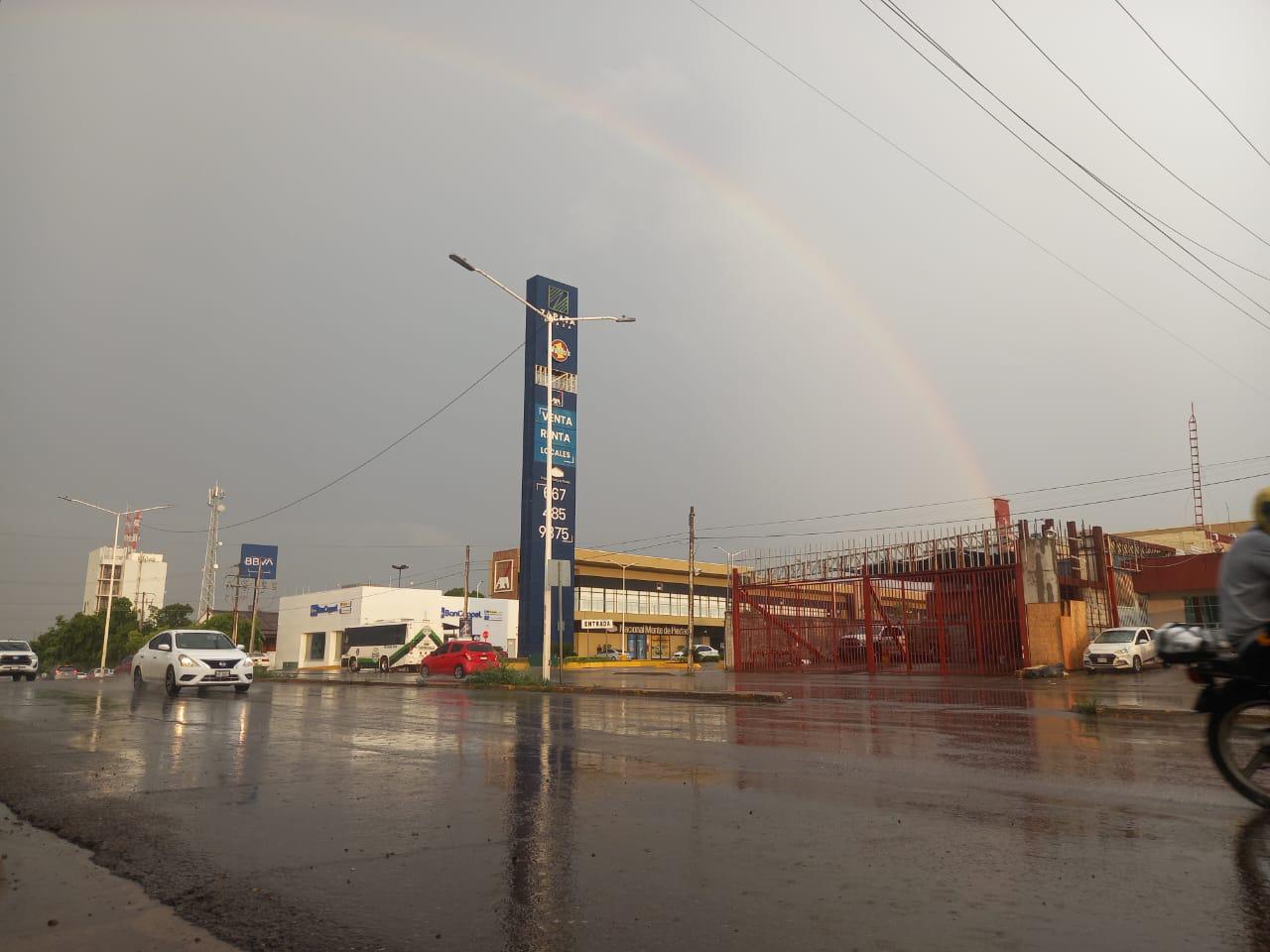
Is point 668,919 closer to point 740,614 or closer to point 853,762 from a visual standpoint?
point 853,762

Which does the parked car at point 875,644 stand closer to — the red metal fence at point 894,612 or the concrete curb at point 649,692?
the red metal fence at point 894,612

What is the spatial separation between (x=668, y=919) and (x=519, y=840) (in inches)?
64.1

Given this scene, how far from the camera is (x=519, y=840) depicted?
493 centimetres

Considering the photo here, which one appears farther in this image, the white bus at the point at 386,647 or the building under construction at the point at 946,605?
the white bus at the point at 386,647

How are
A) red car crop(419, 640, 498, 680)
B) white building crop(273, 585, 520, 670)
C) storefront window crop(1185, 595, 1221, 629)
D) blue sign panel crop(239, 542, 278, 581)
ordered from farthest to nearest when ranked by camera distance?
blue sign panel crop(239, 542, 278, 581)
white building crop(273, 585, 520, 670)
storefront window crop(1185, 595, 1221, 629)
red car crop(419, 640, 498, 680)

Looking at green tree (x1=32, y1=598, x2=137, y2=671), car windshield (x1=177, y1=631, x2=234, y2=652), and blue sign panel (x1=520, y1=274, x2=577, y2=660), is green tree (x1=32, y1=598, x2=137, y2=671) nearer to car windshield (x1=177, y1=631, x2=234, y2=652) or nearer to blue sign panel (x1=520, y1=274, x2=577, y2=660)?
blue sign panel (x1=520, y1=274, x2=577, y2=660)

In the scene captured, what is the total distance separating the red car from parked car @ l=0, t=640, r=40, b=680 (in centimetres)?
1468

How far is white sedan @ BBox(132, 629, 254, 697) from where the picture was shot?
62.6 ft

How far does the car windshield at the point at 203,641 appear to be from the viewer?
19.9m

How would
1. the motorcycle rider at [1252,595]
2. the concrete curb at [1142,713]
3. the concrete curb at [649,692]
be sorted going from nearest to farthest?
the motorcycle rider at [1252,595], the concrete curb at [1142,713], the concrete curb at [649,692]

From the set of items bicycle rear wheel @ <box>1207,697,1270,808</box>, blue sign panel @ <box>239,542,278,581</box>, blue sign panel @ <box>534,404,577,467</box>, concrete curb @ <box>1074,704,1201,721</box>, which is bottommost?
concrete curb @ <box>1074,704,1201,721</box>

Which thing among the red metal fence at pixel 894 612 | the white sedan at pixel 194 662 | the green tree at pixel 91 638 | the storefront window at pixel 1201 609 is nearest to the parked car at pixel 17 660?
the white sedan at pixel 194 662

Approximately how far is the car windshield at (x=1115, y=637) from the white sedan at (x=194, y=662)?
24558 millimetres

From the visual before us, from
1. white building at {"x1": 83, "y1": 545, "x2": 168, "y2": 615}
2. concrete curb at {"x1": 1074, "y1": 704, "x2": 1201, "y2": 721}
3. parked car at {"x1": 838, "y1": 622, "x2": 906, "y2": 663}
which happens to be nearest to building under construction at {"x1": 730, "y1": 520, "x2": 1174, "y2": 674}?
parked car at {"x1": 838, "y1": 622, "x2": 906, "y2": 663}
